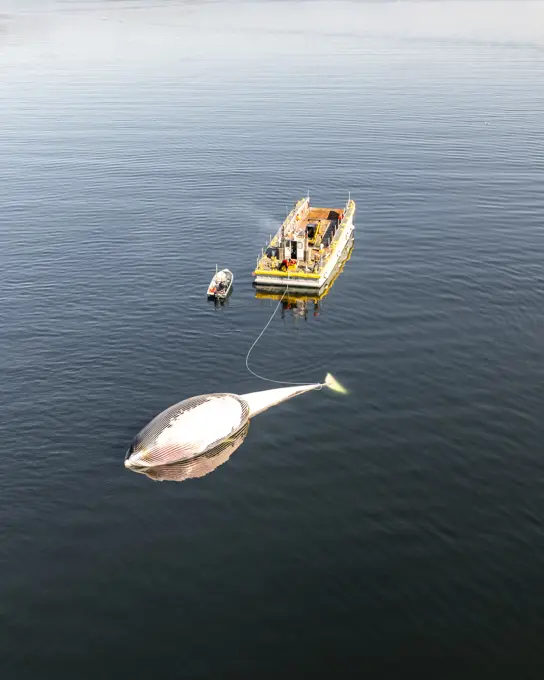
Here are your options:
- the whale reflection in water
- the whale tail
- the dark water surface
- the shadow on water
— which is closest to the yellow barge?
the shadow on water

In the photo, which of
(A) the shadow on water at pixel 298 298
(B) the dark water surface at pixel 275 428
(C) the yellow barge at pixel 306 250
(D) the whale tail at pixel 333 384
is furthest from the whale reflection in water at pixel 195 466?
(C) the yellow barge at pixel 306 250

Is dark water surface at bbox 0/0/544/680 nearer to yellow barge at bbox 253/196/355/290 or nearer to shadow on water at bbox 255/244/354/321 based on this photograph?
shadow on water at bbox 255/244/354/321

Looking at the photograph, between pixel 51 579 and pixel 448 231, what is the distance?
70.6 meters

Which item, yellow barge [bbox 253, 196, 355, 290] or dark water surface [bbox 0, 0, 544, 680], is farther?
yellow barge [bbox 253, 196, 355, 290]

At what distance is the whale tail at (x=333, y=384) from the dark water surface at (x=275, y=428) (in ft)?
2.45

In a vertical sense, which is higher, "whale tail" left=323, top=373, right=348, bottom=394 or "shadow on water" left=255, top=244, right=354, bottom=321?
"shadow on water" left=255, top=244, right=354, bottom=321

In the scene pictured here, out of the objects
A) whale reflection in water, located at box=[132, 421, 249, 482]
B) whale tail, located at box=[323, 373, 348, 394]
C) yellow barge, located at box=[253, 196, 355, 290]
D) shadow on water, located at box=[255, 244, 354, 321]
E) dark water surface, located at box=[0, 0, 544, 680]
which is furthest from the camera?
yellow barge, located at box=[253, 196, 355, 290]

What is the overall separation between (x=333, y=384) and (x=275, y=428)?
8085 millimetres

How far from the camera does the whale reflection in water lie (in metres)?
47.8

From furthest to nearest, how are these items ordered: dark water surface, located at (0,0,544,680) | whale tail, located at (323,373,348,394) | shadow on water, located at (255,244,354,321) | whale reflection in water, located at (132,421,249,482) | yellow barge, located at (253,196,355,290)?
yellow barge, located at (253,196,355,290) → shadow on water, located at (255,244,354,321) → whale tail, located at (323,373,348,394) → whale reflection in water, located at (132,421,249,482) → dark water surface, located at (0,0,544,680)

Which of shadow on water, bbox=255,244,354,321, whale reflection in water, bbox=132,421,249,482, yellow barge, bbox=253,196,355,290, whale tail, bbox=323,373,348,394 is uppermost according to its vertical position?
yellow barge, bbox=253,196,355,290

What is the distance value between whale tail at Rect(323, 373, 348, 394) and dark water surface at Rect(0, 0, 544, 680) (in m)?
0.75

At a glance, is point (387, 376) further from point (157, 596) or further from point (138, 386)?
point (157, 596)

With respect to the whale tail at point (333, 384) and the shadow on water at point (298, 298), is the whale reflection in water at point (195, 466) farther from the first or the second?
the shadow on water at point (298, 298)
